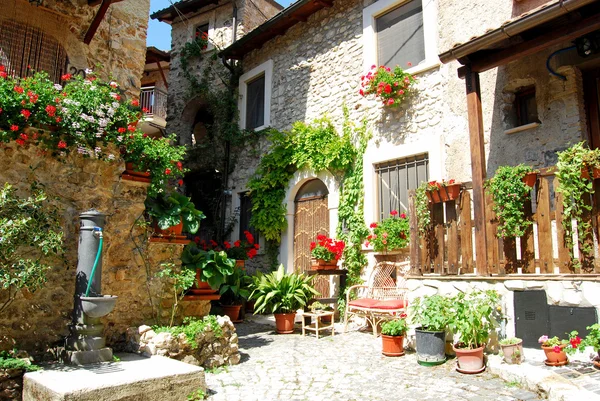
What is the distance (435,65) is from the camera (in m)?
Answer: 7.50

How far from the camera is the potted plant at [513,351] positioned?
427 cm

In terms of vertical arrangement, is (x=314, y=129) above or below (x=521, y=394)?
above

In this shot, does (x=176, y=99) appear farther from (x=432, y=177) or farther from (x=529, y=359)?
(x=529, y=359)

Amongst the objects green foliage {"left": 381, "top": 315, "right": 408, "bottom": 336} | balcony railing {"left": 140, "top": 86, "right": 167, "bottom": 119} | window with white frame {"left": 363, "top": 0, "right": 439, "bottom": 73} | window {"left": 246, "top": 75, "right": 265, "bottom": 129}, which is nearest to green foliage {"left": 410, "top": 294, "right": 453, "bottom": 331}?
green foliage {"left": 381, "top": 315, "right": 408, "bottom": 336}

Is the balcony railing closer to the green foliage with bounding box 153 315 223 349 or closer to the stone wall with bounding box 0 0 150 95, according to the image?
the stone wall with bounding box 0 0 150 95

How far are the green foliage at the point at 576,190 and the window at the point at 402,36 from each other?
166 inches

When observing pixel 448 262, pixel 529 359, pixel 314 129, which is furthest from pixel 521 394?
pixel 314 129

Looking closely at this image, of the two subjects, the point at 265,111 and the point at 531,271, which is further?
the point at 265,111

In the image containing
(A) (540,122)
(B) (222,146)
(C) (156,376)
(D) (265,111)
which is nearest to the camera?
(C) (156,376)

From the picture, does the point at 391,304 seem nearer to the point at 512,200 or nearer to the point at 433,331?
the point at 433,331

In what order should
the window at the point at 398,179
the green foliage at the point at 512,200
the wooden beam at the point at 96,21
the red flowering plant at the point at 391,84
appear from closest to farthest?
the green foliage at the point at 512,200
the wooden beam at the point at 96,21
the window at the point at 398,179
the red flowering plant at the point at 391,84

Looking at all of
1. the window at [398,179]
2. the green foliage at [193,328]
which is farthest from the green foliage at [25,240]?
the window at [398,179]

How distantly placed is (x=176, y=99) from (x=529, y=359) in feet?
35.7

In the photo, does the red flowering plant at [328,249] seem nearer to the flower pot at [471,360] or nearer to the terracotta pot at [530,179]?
the flower pot at [471,360]
